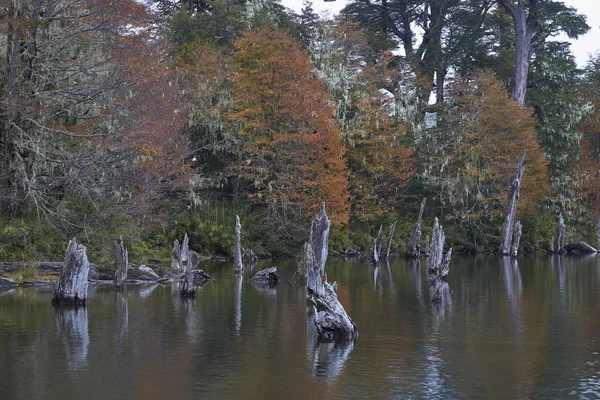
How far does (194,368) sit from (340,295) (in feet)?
44.7

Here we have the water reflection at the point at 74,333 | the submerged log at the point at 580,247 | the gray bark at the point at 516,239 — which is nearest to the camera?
the water reflection at the point at 74,333

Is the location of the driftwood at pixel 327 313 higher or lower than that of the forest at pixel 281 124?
lower

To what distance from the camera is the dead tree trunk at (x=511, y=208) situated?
5520cm

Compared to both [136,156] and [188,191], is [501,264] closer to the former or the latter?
[188,191]

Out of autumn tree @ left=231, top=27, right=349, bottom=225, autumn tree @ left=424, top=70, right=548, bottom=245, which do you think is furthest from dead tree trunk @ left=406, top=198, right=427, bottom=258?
autumn tree @ left=424, top=70, right=548, bottom=245

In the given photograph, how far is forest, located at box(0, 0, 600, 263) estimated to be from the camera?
33969 millimetres

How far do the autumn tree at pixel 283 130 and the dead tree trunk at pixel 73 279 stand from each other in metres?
22.0

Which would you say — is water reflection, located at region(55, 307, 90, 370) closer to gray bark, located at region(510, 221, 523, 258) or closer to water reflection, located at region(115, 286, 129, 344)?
water reflection, located at region(115, 286, 129, 344)

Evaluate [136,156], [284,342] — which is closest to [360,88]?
[136,156]

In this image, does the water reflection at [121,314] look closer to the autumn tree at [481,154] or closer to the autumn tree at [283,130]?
the autumn tree at [283,130]

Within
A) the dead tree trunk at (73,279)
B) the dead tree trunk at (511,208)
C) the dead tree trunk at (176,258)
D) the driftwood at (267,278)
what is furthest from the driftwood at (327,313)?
the dead tree trunk at (511,208)

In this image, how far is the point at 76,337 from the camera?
818 inches

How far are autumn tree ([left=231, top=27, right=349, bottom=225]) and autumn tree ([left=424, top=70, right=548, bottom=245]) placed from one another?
32.9 feet

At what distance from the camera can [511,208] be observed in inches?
2195
